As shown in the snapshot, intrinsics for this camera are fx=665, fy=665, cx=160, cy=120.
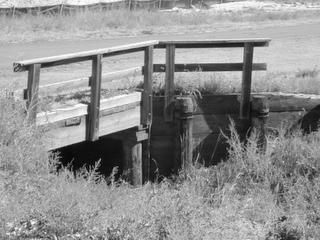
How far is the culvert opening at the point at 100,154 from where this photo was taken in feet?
40.9

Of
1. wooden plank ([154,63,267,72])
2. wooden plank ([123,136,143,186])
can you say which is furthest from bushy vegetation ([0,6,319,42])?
wooden plank ([123,136,143,186])

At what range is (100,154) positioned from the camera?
42.2ft

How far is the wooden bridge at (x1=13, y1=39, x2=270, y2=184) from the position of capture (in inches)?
365

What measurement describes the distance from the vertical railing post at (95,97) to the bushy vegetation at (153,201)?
1589mm

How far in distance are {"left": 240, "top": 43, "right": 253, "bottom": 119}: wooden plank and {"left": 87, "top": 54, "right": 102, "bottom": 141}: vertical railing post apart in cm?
367

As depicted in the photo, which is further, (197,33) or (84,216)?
(197,33)

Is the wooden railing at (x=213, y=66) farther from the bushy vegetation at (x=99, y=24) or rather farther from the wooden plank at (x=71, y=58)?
the bushy vegetation at (x=99, y=24)

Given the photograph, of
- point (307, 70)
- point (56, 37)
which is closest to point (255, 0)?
point (56, 37)

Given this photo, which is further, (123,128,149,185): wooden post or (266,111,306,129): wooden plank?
(266,111,306,129): wooden plank

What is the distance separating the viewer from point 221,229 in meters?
6.90

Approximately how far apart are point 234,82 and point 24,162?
7.69m

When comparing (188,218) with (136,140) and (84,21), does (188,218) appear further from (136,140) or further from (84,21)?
(84,21)

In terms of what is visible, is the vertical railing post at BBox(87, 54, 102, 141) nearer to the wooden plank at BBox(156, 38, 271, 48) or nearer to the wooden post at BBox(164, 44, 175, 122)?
the wooden post at BBox(164, 44, 175, 122)

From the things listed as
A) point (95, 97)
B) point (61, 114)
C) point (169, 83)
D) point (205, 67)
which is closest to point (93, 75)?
point (95, 97)
